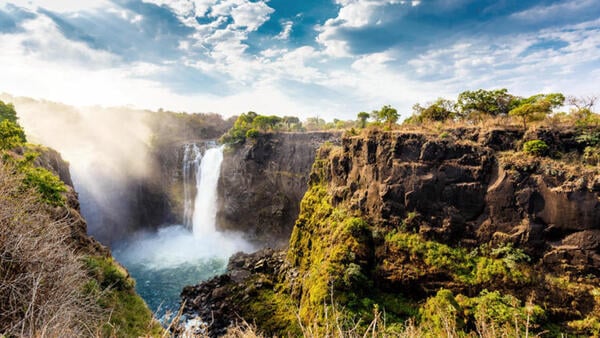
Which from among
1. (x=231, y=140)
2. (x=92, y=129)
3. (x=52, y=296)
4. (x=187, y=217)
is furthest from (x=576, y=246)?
(x=92, y=129)

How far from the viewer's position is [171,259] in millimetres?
32344

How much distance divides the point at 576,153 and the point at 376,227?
448 inches

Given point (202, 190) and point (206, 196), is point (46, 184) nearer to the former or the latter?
point (206, 196)

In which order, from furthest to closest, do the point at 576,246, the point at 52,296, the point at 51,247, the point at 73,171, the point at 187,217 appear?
the point at 187,217 → the point at 73,171 → the point at 576,246 → the point at 51,247 → the point at 52,296

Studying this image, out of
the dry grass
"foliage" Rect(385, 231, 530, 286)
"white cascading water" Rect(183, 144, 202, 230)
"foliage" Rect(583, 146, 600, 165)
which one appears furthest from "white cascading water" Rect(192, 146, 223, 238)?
"foliage" Rect(583, 146, 600, 165)

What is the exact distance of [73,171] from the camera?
36500mm

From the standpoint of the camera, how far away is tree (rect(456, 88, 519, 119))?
1909 cm

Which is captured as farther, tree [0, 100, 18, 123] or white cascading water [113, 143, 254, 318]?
white cascading water [113, 143, 254, 318]

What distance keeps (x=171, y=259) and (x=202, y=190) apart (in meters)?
11.0

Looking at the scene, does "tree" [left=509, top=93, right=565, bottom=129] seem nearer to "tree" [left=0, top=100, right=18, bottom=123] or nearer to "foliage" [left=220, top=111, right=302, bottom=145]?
"foliage" [left=220, top=111, right=302, bottom=145]

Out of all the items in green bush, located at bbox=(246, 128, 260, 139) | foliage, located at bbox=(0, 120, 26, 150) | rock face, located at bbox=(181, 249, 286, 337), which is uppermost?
green bush, located at bbox=(246, 128, 260, 139)

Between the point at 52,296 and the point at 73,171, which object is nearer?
the point at 52,296

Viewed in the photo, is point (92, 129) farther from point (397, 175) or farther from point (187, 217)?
point (397, 175)

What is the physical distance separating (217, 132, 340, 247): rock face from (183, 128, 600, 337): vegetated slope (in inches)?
643
